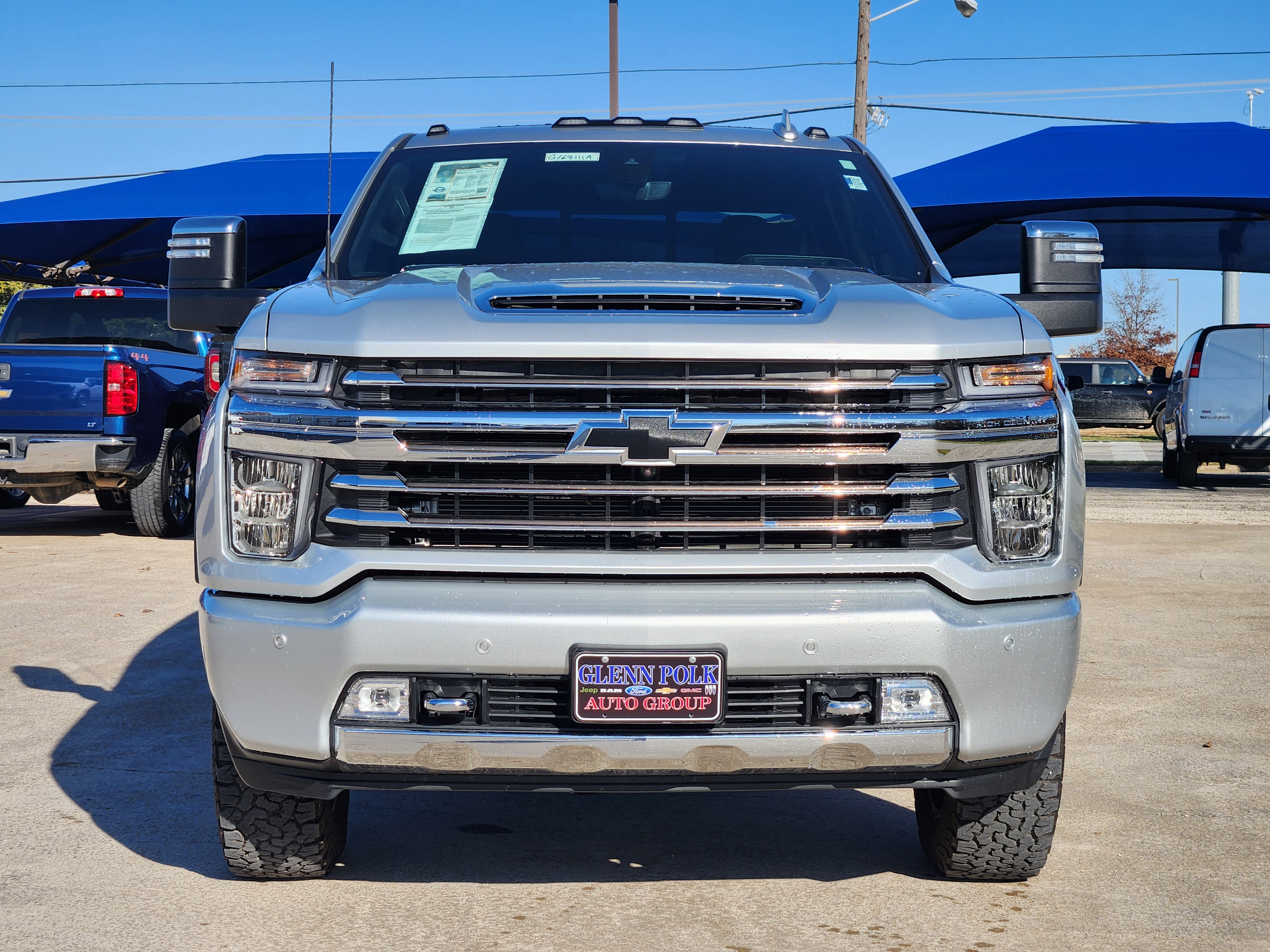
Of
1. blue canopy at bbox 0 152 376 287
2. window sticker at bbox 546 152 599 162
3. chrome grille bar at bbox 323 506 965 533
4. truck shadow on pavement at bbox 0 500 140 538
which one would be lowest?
truck shadow on pavement at bbox 0 500 140 538

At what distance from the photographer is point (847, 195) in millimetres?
4758

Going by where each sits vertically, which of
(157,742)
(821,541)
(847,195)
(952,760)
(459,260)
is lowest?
(157,742)

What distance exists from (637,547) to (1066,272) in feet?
6.05

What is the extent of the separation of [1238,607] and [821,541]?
6261 millimetres

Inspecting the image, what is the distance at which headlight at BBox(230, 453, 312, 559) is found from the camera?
126 inches

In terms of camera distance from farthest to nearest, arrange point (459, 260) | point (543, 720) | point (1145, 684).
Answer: point (1145, 684), point (459, 260), point (543, 720)

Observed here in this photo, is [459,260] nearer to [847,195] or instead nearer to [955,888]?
[847,195]

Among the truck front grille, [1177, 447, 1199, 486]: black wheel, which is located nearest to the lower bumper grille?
the truck front grille

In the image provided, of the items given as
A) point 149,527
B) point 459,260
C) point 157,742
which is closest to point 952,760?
point 459,260

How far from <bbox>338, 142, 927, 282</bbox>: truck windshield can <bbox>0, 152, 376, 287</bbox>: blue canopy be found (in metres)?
14.3

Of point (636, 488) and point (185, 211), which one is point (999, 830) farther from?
point (185, 211)

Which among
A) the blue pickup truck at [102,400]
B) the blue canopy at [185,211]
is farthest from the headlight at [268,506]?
the blue canopy at [185,211]

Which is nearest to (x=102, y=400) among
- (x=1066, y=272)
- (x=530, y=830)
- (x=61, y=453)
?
(x=61, y=453)

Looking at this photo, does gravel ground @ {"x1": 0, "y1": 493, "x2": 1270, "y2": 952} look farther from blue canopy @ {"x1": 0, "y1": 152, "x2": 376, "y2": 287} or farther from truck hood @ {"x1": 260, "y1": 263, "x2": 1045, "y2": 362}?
blue canopy @ {"x1": 0, "y1": 152, "x2": 376, "y2": 287}
